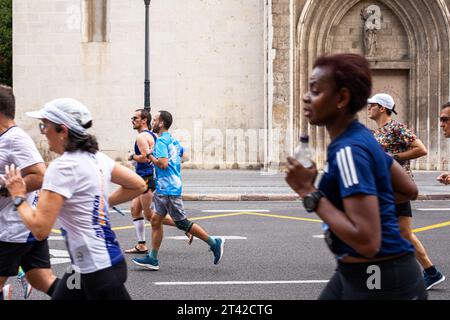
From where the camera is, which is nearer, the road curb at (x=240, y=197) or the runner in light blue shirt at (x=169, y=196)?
the runner in light blue shirt at (x=169, y=196)

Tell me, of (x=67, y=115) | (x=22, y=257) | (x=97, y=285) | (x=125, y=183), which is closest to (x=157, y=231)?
(x=22, y=257)

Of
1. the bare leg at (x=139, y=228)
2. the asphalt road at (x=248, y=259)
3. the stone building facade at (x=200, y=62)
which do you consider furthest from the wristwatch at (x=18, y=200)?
the stone building facade at (x=200, y=62)

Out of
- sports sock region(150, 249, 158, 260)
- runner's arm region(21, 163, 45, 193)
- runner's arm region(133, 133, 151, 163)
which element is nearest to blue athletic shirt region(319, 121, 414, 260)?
runner's arm region(21, 163, 45, 193)

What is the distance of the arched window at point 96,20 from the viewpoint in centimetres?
2620

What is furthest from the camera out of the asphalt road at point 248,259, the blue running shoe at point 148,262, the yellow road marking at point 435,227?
the yellow road marking at point 435,227

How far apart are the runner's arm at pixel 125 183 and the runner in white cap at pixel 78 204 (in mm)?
173

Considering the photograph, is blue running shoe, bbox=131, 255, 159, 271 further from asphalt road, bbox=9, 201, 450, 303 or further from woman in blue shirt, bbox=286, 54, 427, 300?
woman in blue shirt, bbox=286, 54, 427, 300

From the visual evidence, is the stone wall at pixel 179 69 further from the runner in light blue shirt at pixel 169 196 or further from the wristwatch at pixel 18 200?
the wristwatch at pixel 18 200

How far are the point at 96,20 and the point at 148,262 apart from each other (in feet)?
62.8

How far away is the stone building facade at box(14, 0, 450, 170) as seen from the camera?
2548cm

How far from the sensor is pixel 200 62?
26141 mm

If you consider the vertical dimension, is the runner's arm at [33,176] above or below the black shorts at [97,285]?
above
